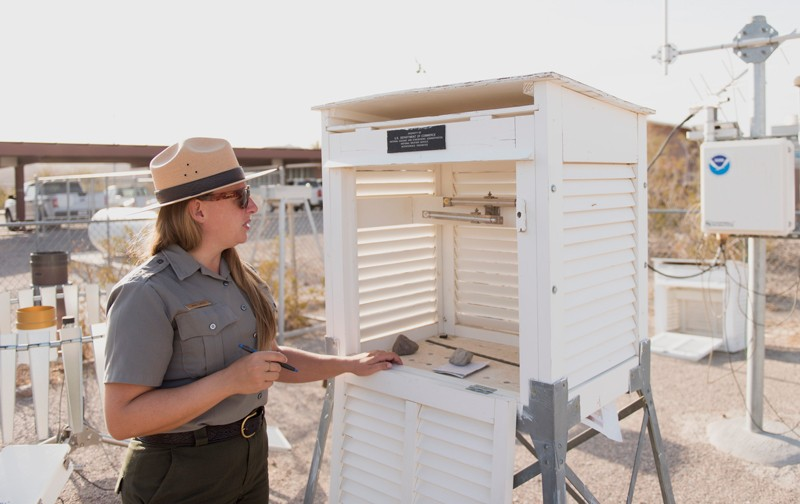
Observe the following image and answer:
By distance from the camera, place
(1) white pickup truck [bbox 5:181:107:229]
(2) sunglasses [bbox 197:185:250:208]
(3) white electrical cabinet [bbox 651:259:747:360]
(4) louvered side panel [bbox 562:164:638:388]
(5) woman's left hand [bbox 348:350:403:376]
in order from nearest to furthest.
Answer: (2) sunglasses [bbox 197:185:250:208]
(4) louvered side panel [bbox 562:164:638:388]
(5) woman's left hand [bbox 348:350:403:376]
(3) white electrical cabinet [bbox 651:259:747:360]
(1) white pickup truck [bbox 5:181:107:229]

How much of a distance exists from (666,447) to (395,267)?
2582 mm

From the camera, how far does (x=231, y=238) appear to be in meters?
2.09

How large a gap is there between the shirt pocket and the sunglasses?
1.11 feet

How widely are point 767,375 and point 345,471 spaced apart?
4.75 metres

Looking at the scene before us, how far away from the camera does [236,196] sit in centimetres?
207

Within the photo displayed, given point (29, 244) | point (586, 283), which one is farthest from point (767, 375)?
point (29, 244)

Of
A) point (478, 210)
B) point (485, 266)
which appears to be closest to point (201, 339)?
point (478, 210)

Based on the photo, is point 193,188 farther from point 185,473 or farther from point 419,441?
point 419,441

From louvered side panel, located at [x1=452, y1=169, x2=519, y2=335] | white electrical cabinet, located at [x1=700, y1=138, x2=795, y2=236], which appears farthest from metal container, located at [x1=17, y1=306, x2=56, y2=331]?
white electrical cabinet, located at [x1=700, y1=138, x2=795, y2=236]

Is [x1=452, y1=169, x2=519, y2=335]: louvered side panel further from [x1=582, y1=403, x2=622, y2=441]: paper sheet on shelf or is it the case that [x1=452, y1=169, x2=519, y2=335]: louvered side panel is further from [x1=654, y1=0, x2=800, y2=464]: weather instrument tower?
[x1=654, y1=0, x2=800, y2=464]: weather instrument tower

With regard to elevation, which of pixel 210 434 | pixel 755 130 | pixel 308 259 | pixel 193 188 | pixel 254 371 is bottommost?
pixel 308 259

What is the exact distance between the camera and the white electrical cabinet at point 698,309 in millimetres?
6555

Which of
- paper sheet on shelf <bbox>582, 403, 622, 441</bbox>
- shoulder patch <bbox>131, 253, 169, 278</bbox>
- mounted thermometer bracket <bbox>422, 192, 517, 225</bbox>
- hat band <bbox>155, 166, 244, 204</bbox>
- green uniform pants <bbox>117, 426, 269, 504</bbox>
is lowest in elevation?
paper sheet on shelf <bbox>582, 403, 622, 441</bbox>

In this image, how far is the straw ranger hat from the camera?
198cm
